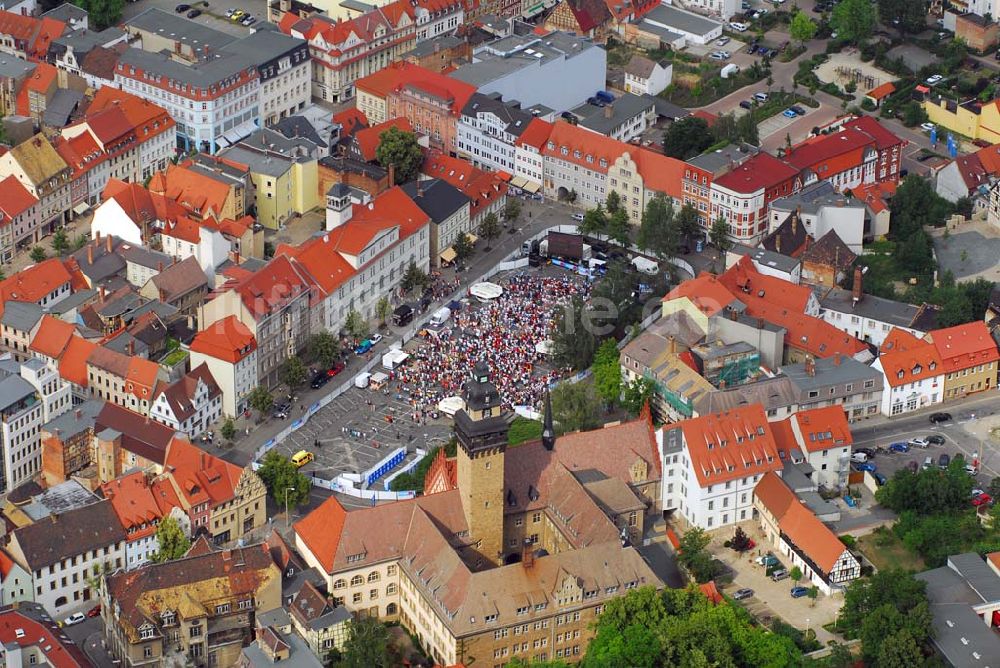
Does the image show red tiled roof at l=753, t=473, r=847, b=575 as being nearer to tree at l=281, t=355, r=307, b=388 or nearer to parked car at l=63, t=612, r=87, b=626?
tree at l=281, t=355, r=307, b=388

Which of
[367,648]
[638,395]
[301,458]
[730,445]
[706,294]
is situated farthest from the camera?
[706,294]

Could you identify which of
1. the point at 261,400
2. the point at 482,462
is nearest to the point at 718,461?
the point at 482,462

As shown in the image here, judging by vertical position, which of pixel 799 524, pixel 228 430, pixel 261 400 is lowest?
pixel 228 430

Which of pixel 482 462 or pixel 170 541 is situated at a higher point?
pixel 482 462

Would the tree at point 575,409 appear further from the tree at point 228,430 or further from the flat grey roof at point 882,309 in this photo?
the flat grey roof at point 882,309

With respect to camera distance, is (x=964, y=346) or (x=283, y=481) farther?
(x=964, y=346)

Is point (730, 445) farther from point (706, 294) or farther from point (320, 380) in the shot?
point (320, 380)

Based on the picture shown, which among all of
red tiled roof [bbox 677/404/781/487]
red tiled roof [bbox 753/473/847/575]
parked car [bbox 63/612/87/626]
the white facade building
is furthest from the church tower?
parked car [bbox 63/612/87/626]

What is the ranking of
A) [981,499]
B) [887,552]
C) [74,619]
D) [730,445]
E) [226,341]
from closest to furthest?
[74,619] < [887,552] < [730,445] < [981,499] < [226,341]
